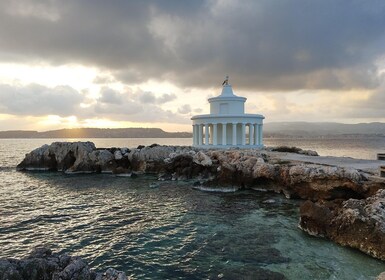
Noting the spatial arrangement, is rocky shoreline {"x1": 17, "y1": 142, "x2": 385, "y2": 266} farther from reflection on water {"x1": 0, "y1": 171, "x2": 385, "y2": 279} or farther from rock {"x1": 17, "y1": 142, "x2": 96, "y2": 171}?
reflection on water {"x1": 0, "y1": 171, "x2": 385, "y2": 279}

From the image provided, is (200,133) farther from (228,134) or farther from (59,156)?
(59,156)

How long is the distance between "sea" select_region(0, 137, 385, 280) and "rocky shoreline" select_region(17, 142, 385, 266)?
0.82 metres

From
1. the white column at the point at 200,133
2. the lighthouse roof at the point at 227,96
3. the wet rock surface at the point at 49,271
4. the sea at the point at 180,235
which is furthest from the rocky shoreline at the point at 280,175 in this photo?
the lighthouse roof at the point at 227,96

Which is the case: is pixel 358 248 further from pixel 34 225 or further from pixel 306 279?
pixel 34 225

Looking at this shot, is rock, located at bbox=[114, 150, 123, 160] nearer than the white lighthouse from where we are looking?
Yes

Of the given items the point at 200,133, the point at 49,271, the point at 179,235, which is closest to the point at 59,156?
the point at 200,133

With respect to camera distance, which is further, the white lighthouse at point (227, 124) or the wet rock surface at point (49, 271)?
the white lighthouse at point (227, 124)

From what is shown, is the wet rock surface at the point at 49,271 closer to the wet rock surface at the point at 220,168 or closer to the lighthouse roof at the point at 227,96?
the wet rock surface at the point at 220,168

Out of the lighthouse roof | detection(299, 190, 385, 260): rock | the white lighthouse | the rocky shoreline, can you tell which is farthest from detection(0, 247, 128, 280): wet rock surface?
the lighthouse roof

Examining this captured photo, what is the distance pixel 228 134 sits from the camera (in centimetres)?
4378

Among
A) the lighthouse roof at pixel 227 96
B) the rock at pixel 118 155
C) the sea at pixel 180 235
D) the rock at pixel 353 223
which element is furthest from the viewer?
the lighthouse roof at pixel 227 96

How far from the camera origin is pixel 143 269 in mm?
10453

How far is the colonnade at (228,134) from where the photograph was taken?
41.7 metres

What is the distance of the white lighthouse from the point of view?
41.3 meters
